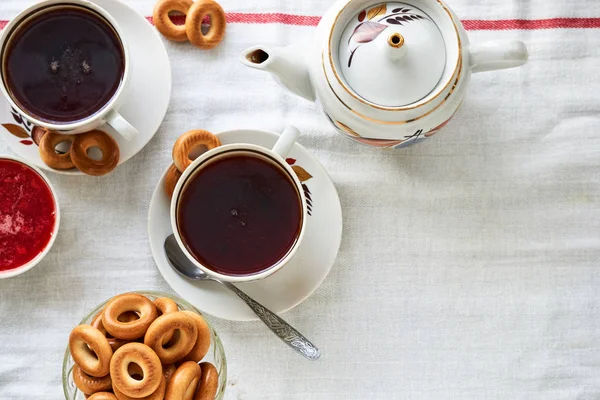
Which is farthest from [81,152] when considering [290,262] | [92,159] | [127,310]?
[290,262]

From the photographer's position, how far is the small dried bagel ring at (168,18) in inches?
48.7

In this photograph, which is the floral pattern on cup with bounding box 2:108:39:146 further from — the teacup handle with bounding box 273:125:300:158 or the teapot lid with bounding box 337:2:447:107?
the teapot lid with bounding box 337:2:447:107

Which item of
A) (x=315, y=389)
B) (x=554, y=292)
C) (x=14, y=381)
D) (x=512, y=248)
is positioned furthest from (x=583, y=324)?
(x=14, y=381)

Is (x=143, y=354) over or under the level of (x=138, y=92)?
under

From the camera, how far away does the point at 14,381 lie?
4.04 ft

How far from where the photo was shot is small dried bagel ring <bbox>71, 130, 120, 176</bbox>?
1160mm

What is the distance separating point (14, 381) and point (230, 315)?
0.38 m

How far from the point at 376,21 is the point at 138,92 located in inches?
Result: 16.5

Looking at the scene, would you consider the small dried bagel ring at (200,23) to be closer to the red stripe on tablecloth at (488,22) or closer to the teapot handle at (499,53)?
the red stripe on tablecloth at (488,22)

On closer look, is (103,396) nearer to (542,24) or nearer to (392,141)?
(392,141)

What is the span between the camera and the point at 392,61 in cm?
97

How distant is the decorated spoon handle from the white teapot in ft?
1.07

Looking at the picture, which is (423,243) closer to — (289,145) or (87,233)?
(289,145)

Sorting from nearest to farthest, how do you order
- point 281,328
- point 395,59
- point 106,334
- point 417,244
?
point 395,59
point 106,334
point 281,328
point 417,244
